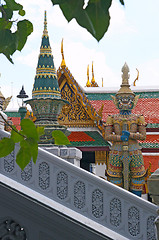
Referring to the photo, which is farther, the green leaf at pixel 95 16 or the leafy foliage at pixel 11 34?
the leafy foliage at pixel 11 34

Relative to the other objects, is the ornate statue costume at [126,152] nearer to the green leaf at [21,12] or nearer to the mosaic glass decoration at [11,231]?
the mosaic glass decoration at [11,231]

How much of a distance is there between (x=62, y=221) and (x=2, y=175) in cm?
83

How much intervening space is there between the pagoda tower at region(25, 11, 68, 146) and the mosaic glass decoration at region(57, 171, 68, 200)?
7.00ft

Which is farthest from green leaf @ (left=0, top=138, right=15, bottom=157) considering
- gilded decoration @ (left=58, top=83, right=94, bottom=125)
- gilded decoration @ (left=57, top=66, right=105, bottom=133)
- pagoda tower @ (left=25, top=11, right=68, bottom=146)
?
gilded decoration @ (left=58, top=83, right=94, bottom=125)

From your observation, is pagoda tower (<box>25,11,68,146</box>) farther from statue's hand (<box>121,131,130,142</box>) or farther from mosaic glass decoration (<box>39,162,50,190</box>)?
mosaic glass decoration (<box>39,162,50,190</box>)

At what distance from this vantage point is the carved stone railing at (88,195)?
525 cm

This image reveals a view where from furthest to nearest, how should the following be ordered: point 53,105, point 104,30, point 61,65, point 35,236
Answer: point 61,65, point 53,105, point 35,236, point 104,30

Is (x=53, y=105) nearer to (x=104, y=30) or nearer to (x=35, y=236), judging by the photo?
(x=35, y=236)

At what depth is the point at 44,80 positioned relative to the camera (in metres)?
8.37

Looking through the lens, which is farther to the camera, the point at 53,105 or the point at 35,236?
the point at 53,105

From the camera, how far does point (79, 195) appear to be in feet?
17.4

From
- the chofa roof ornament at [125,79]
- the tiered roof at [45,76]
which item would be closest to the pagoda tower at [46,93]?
the tiered roof at [45,76]

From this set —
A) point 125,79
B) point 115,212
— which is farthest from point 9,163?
point 125,79

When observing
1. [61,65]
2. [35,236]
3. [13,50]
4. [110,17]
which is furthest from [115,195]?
[61,65]
